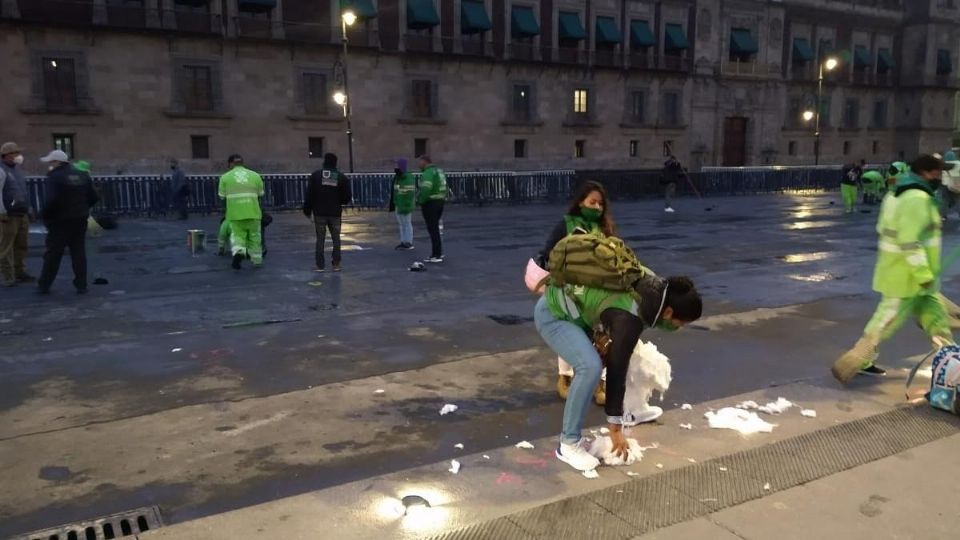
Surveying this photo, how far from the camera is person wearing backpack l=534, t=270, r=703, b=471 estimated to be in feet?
12.3

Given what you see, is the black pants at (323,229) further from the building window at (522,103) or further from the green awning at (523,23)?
the green awning at (523,23)

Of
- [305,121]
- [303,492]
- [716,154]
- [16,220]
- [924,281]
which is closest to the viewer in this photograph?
[303,492]

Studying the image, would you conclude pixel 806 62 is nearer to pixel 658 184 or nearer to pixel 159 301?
pixel 658 184

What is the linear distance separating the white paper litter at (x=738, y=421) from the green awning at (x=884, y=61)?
202 feet

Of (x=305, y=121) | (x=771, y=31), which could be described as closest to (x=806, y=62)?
(x=771, y=31)

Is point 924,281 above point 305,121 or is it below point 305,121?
below

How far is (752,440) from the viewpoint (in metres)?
4.79

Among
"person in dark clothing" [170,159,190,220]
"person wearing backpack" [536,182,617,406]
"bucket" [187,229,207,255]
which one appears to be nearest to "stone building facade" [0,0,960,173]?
"person in dark clothing" [170,159,190,220]

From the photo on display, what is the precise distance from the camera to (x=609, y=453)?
14.2ft

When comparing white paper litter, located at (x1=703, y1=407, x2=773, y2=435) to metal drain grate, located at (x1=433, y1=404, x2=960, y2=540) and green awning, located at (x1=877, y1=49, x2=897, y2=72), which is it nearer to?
metal drain grate, located at (x1=433, y1=404, x2=960, y2=540)

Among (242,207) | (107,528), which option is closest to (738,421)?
(107,528)

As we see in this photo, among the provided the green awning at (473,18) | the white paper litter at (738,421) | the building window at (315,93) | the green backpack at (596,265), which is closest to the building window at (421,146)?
the building window at (315,93)

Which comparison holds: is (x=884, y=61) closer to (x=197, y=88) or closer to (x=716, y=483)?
(x=197, y=88)

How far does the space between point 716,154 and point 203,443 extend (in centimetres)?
4841
